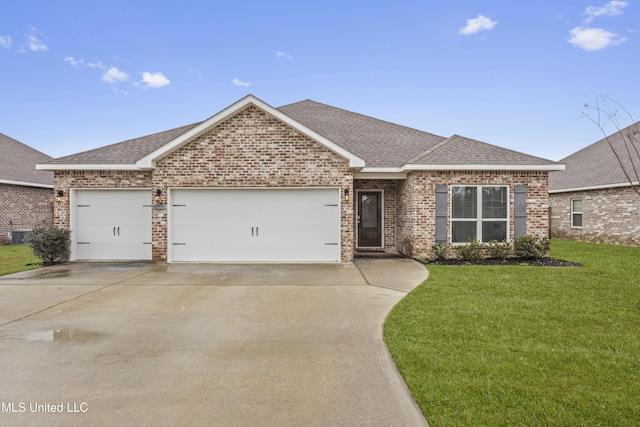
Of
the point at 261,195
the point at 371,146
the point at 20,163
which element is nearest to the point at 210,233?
the point at 261,195

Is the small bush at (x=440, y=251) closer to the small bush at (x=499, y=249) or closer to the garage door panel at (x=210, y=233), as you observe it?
the small bush at (x=499, y=249)

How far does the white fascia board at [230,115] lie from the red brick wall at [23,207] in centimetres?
1230

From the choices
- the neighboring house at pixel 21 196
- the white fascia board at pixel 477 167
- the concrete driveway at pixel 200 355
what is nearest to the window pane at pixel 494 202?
the white fascia board at pixel 477 167

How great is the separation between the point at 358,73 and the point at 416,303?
49.3 feet

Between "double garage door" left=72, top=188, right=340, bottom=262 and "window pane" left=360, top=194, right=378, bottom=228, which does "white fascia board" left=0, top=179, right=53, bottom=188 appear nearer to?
"double garage door" left=72, top=188, right=340, bottom=262

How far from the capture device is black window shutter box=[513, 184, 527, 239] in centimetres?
1120

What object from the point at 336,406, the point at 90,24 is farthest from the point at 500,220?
the point at 90,24

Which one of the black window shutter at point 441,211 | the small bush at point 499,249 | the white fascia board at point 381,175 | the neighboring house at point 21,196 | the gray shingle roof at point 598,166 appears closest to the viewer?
the small bush at point 499,249

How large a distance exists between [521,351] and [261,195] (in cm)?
836

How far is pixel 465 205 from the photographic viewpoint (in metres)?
11.3

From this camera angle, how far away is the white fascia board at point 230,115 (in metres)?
10.4

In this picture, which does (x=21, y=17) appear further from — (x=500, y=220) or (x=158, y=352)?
(x=500, y=220)

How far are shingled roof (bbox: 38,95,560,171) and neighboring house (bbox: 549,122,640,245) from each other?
6.49 meters

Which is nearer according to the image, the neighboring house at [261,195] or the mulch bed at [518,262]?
the mulch bed at [518,262]
